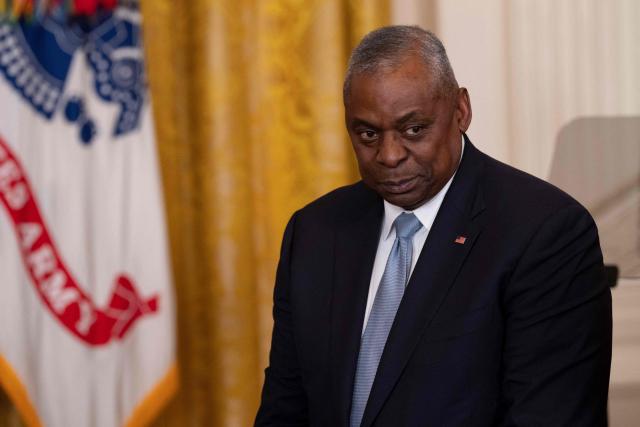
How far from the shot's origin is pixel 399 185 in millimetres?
1880

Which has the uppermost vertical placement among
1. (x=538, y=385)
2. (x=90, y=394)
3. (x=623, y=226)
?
(x=538, y=385)

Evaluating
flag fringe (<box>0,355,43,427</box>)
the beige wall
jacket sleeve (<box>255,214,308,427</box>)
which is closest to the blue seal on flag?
flag fringe (<box>0,355,43,427</box>)

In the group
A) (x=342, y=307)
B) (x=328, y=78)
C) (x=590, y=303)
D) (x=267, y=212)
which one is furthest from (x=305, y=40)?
(x=590, y=303)

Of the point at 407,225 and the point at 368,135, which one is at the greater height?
the point at 368,135

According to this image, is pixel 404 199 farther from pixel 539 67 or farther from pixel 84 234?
pixel 539 67

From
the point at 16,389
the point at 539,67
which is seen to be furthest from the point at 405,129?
the point at 539,67

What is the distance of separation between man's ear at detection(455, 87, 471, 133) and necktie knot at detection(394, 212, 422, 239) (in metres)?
0.20

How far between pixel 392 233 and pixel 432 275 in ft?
0.66

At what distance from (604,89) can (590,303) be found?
221cm

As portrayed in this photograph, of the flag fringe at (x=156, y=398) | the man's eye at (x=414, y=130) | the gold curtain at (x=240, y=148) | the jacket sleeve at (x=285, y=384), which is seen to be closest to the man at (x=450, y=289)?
the man's eye at (x=414, y=130)

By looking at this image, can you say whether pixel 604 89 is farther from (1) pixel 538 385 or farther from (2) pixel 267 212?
(1) pixel 538 385

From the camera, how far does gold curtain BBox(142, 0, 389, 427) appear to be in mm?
3677

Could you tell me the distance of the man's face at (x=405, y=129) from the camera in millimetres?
1811

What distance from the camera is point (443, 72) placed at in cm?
184
